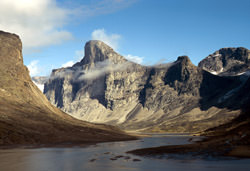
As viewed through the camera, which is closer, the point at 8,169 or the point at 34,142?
the point at 8,169

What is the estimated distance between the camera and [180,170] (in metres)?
70.7

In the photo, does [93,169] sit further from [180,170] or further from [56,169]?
[180,170]

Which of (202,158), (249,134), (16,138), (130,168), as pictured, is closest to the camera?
(130,168)

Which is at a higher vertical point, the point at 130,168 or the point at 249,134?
the point at 249,134

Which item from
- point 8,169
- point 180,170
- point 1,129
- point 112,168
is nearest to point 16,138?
point 1,129

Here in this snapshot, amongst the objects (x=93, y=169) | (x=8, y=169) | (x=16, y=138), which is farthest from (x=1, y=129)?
(x=93, y=169)

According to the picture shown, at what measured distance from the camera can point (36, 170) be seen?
77.6m

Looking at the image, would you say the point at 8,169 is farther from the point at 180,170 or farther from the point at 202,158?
the point at 202,158

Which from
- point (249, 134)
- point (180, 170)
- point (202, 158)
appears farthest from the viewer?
point (249, 134)

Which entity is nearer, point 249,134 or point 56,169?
point 56,169

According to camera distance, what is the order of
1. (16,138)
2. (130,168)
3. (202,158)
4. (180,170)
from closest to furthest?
(180,170) < (130,168) < (202,158) < (16,138)

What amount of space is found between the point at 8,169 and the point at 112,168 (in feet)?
89.0

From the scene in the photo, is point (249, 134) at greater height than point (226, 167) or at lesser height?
greater

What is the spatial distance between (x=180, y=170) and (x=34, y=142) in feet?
470
